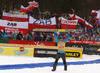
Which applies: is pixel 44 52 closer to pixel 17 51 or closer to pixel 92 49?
pixel 17 51

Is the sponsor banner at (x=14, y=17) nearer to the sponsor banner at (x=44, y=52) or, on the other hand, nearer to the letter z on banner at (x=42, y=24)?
the letter z on banner at (x=42, y=24)

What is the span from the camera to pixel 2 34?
1628 cm

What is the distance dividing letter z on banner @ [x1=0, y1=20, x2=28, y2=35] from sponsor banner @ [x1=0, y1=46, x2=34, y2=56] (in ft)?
6.07

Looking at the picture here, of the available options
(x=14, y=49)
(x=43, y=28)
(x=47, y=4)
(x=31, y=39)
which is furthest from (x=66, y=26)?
(x=47, y=4)

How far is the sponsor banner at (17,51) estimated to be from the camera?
574 inches

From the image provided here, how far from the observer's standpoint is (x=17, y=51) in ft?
48.1

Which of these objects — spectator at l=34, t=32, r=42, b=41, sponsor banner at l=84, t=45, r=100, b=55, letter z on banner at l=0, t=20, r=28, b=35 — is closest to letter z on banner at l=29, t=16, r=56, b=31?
letter z on banner at l=0, t=20, r=28, b=35

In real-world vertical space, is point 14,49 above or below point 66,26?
below

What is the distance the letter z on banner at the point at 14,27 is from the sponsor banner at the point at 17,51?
1.85 m

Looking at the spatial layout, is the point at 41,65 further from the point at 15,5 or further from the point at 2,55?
the point at 15,5

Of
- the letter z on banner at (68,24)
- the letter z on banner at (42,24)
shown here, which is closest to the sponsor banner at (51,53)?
the letter z on banner at (42,24)

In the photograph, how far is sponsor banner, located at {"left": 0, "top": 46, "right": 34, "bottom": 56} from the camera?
47.8 ft

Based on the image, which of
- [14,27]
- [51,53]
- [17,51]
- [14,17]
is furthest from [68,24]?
[17,51]

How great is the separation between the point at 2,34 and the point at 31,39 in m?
2.21
